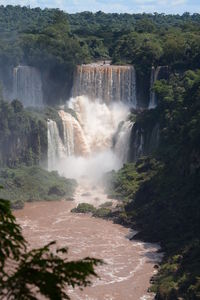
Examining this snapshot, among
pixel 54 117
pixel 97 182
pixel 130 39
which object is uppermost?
pixel 130 39

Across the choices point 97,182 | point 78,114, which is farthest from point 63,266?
point 78,114

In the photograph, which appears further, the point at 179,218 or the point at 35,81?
the point at 35,81

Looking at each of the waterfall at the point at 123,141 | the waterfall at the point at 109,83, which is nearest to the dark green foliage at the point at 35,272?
the waterfall at the point at 123,141

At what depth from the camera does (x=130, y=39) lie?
60.4 m

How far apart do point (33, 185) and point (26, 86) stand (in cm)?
1255

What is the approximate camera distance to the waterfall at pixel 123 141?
48844 millimetres

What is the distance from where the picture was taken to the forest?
3092cm

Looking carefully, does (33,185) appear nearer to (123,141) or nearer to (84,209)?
(84,209)

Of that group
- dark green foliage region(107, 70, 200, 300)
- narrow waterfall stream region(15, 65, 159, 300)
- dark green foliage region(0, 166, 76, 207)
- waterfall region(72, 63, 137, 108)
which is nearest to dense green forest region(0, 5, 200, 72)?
waterfall region(72, 63, 137, 108)

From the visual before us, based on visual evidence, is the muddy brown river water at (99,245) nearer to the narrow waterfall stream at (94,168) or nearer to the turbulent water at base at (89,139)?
the narrow waterfall stream at (94,168)

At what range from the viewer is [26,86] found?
53.4 m

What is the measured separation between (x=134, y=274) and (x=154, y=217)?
7164 mm

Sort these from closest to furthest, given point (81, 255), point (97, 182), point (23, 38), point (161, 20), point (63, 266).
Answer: point (63, 266) → point (81, 255) → point (97, 182) → point (23, 38) → point (161, 20)

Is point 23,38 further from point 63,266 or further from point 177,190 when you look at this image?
point 63,266
